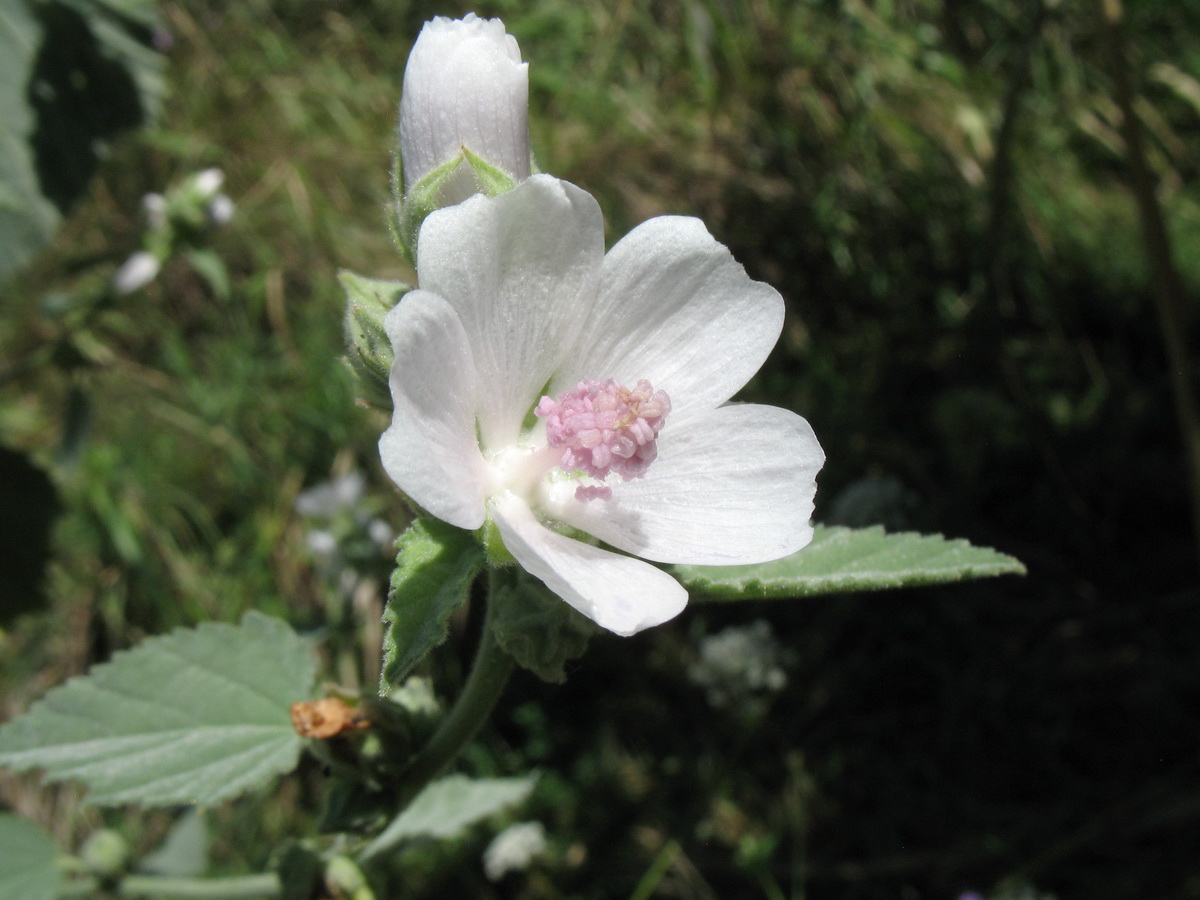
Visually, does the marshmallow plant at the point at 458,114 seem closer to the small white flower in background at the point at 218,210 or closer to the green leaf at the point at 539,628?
the green leaf at the point at 539,628

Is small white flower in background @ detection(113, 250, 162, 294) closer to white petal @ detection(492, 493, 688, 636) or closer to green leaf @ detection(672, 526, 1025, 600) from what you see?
white petal @ detection(492, 493, 688, 636)

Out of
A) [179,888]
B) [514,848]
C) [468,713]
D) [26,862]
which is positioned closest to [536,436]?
[468,713]

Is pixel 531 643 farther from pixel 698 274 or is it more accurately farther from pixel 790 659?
pixel 790 659

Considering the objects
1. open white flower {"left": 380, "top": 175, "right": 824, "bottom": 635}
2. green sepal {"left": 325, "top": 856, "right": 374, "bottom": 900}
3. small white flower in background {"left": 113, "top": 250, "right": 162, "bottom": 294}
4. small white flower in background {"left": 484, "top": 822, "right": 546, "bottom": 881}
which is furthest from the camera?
small white flower in background {"left": 113, "top": 250, "right": 162, "bottom": 294}

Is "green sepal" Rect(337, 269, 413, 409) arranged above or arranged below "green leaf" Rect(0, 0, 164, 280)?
above

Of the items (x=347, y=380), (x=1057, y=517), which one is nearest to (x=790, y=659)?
(x=1057, y=517)

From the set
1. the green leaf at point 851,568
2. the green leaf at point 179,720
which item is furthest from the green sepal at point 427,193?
the green leaf at point 179,720

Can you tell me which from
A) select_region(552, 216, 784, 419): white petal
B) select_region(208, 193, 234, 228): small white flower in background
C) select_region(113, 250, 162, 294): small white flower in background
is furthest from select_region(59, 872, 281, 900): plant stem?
select_region(208, 193, 234, 228): small white flower in background

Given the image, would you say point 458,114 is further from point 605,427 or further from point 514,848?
point 514,848
